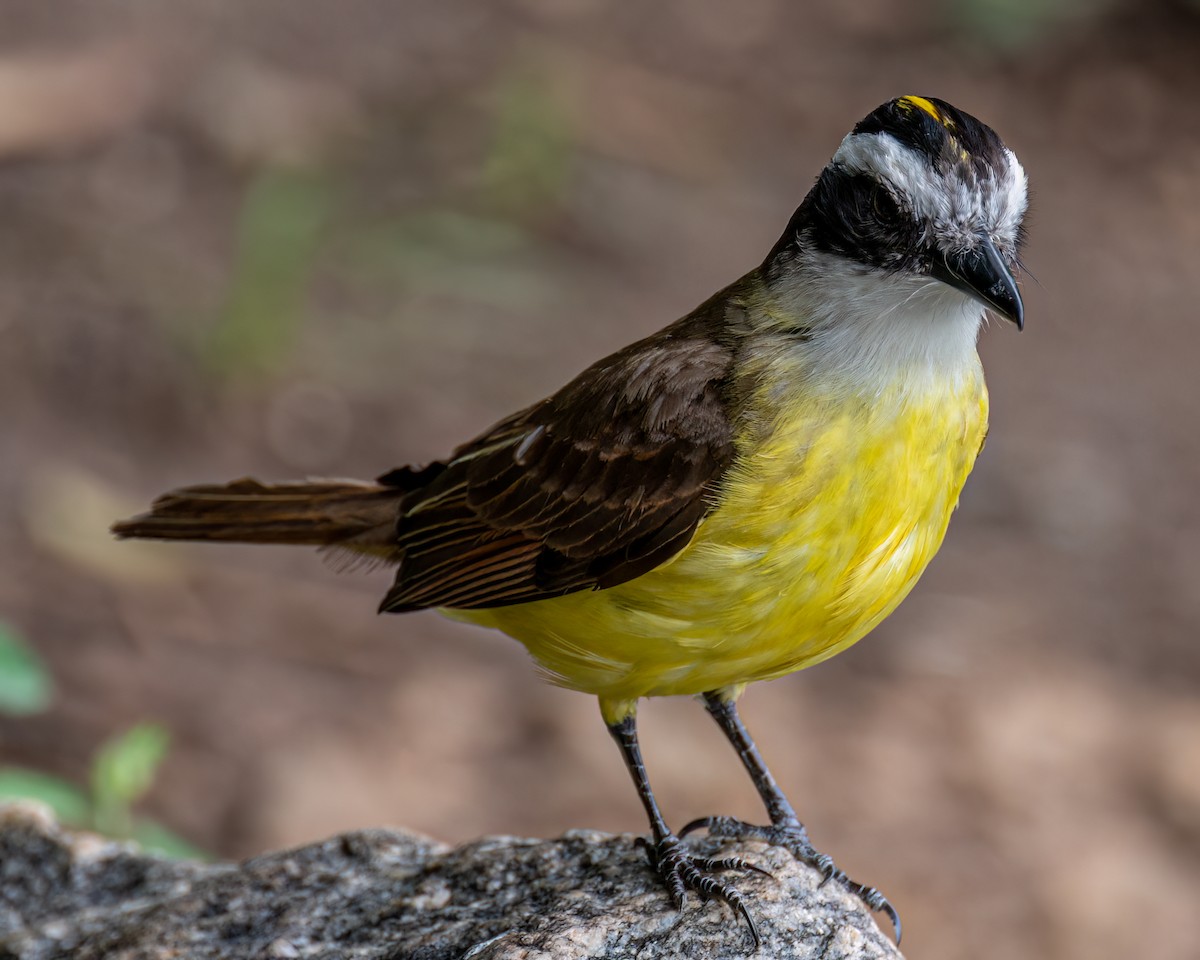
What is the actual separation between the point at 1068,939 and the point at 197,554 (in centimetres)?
483

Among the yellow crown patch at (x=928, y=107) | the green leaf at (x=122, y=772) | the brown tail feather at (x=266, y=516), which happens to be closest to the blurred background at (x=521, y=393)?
the green leaf at (x=122, y=772)

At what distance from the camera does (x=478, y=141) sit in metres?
12.5

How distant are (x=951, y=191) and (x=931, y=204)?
6cm

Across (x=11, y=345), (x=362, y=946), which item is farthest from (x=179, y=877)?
(x=11, y=345)

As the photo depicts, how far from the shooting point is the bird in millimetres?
4020

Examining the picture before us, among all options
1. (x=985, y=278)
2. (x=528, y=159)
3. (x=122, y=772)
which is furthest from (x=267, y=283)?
(x=985, y=278)

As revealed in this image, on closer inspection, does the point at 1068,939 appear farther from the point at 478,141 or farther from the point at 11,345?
the point at 478,141

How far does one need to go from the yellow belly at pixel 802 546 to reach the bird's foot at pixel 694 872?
1.42 ft

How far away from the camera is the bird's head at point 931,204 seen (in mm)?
4043

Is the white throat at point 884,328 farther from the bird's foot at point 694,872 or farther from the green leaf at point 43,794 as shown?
the green leaf at point 43,794

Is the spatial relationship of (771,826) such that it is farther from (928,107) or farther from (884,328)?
(928,107)

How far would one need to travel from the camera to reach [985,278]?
398cm

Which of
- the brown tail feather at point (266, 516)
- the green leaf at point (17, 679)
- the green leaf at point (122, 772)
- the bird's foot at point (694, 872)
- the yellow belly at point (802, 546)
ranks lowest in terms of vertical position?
the bird's foot at point (694, 872)

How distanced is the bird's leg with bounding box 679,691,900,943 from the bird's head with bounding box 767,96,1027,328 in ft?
4.88
